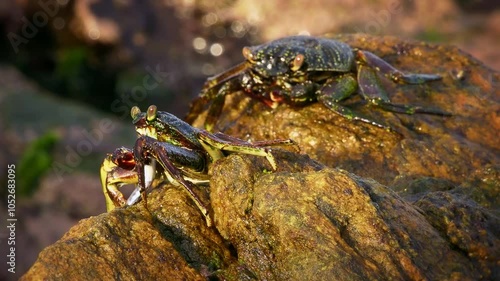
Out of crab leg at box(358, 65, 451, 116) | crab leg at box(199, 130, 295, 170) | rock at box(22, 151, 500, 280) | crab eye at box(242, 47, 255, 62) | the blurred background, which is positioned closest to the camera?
rock at box(22, 151, 500, 280)

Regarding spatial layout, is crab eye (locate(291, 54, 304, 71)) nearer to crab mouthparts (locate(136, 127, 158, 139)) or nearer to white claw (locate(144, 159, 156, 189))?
crab mouthparts (locate(136, 127, 158, 139))

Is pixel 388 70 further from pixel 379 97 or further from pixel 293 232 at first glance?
pixel 293 232

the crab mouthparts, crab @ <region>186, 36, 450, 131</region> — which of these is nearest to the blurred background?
crab @ <region>186, 36, 450, 131</region>

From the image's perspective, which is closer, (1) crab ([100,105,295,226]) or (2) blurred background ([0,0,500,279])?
(1) crab ([100,105,295,226])

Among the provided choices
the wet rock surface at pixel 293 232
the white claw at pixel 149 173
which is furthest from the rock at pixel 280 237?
the white claw at pixel 149 173

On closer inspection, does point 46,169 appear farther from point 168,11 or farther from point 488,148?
point 488,148

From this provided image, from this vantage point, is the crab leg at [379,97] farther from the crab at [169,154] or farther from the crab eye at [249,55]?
the crab at [169,154]

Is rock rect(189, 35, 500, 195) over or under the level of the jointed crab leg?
under
